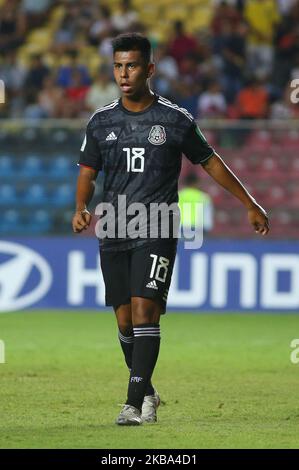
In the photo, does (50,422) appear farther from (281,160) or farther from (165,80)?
(165,80)

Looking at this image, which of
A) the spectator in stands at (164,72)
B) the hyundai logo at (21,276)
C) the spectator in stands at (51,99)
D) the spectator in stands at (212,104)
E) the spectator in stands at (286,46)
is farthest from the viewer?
the spectator in stands at (286,46)

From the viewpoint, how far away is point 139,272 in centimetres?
704

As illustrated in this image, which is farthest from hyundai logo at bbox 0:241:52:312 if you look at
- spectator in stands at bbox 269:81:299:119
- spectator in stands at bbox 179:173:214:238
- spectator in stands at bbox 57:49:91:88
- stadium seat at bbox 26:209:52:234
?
spectator in stands at bbox 269:81:299:119

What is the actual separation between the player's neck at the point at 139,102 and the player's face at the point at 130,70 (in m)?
0.11

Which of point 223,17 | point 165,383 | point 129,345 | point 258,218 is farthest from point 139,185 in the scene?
point 223,17

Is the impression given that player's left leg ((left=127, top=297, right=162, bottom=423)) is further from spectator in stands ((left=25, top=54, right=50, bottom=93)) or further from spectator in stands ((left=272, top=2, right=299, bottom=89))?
spectator in stands ((left=272, top=2, right=299, bottom=89))

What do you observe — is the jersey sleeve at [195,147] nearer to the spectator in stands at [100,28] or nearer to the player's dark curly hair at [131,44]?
the player's dark curly hair at [131,44]

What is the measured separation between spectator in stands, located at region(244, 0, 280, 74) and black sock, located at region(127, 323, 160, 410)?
460 inches

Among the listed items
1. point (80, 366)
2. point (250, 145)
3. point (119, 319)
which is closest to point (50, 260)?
point (250, 145)

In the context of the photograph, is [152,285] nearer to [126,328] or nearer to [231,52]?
[126,328]

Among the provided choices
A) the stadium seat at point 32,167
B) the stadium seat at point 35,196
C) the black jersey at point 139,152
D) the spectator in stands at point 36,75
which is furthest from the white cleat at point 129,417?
the spectator in stands at point 36,75

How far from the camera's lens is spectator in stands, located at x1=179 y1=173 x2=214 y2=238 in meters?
14.8

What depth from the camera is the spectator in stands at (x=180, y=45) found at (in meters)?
18.3
